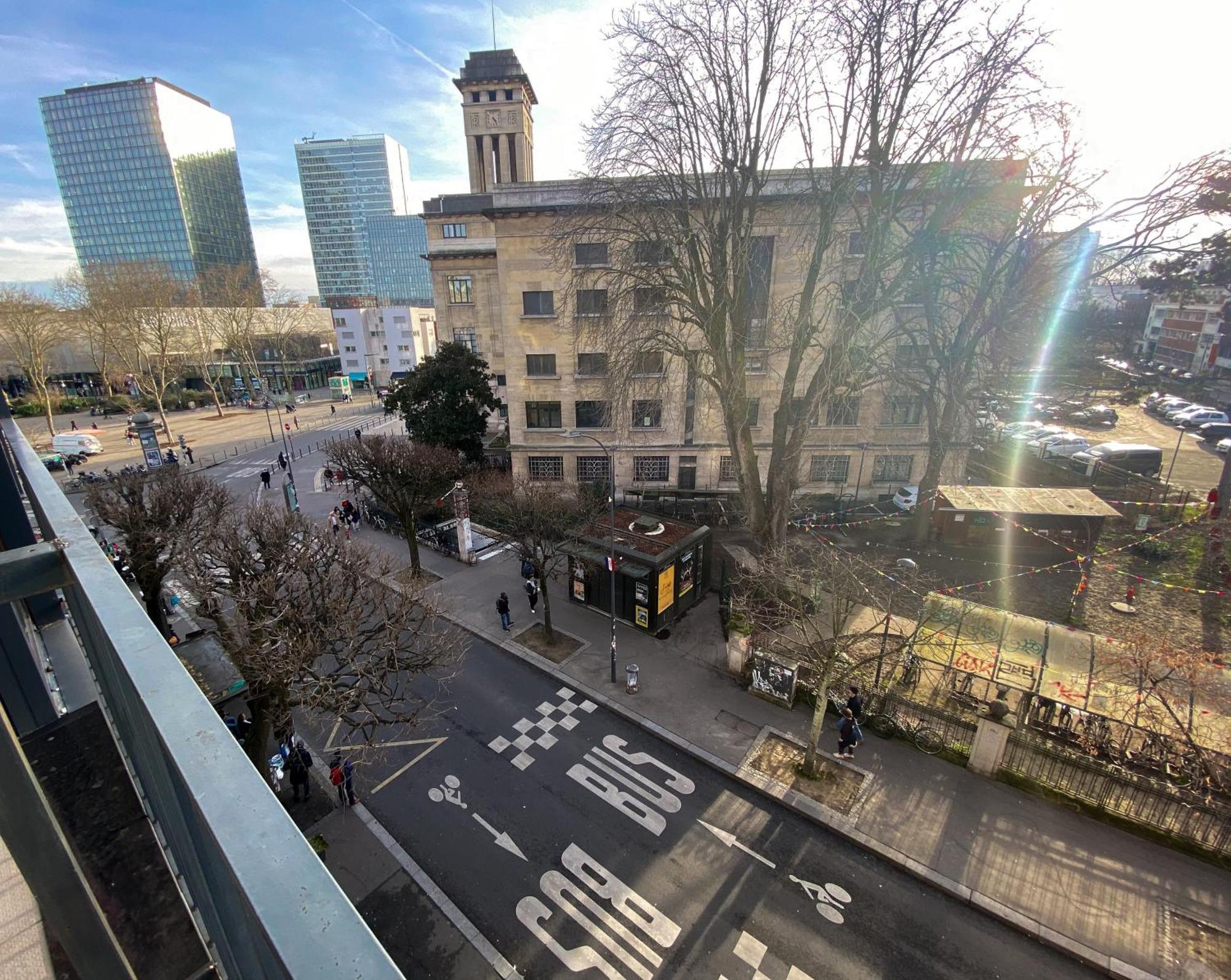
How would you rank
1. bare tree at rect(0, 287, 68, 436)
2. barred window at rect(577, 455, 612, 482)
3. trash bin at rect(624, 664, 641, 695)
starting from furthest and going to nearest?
1. bare tree at rect(0, 287, 68, 436)
2. barred window at rect(577, 455, 612, 482)
3. trash bin at rect(624, 664, 641, 695)

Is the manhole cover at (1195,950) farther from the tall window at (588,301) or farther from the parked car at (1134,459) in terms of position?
the parked car at (1134,459)

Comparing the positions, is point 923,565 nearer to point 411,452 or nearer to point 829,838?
point 829,838

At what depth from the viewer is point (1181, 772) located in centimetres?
1143

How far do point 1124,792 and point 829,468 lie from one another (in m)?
20.5

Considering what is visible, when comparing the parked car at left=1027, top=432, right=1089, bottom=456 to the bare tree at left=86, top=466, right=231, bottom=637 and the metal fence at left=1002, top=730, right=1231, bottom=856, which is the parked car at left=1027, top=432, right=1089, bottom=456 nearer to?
the metal fence at left=1002, top=730, right=1231, bottom=856

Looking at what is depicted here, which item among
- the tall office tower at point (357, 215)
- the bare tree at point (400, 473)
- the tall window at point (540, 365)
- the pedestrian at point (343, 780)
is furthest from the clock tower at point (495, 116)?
the tall office tower at point (357, 215)

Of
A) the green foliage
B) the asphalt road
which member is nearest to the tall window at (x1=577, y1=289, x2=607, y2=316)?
the green foliage

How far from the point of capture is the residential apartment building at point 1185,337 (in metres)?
53.9

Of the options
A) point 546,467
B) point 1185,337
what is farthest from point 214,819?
point 1185,337

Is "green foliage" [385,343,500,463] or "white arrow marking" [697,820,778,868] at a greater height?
"green foliage" [385,343,500,463]

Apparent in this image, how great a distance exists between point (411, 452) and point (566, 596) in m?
8.88

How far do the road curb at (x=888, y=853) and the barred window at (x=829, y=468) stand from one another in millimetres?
19947

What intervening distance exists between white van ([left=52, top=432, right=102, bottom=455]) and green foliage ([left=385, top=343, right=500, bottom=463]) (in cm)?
2601

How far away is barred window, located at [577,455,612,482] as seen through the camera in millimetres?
31750
